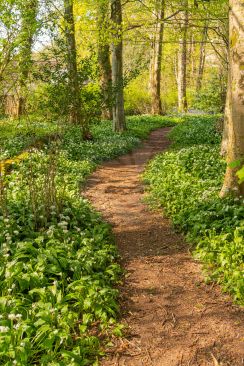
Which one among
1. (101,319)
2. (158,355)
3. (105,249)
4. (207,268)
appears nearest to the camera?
(158,355)

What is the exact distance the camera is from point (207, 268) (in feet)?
18.4

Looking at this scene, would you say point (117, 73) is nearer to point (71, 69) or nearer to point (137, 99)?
point (71, 69)

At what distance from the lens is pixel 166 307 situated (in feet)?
15.8

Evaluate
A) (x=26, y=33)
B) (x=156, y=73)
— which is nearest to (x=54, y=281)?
(x=26, y=33)

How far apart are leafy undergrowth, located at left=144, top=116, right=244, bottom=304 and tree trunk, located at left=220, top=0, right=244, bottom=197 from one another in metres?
0.72

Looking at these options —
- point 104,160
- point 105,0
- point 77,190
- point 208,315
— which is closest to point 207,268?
point 208,315

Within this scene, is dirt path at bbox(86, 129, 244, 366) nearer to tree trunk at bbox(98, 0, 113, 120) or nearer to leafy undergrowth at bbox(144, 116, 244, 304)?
leafy undergrowth at bbox(144, 116, 244, 304)

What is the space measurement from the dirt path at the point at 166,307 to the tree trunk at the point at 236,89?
1.81 m

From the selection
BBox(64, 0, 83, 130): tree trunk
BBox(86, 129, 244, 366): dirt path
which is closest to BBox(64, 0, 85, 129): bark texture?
BBox(64, 0, 83, 130): tree trunk

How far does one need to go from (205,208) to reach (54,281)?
141 inches

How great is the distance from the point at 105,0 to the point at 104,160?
7338 millimetres

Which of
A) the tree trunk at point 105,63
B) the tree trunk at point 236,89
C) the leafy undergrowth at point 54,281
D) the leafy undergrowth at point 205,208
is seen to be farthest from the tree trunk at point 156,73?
the leafy undergrowth at point 54,281

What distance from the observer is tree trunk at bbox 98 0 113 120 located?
1591cm

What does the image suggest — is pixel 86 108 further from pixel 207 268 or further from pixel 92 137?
pixel 207 268
